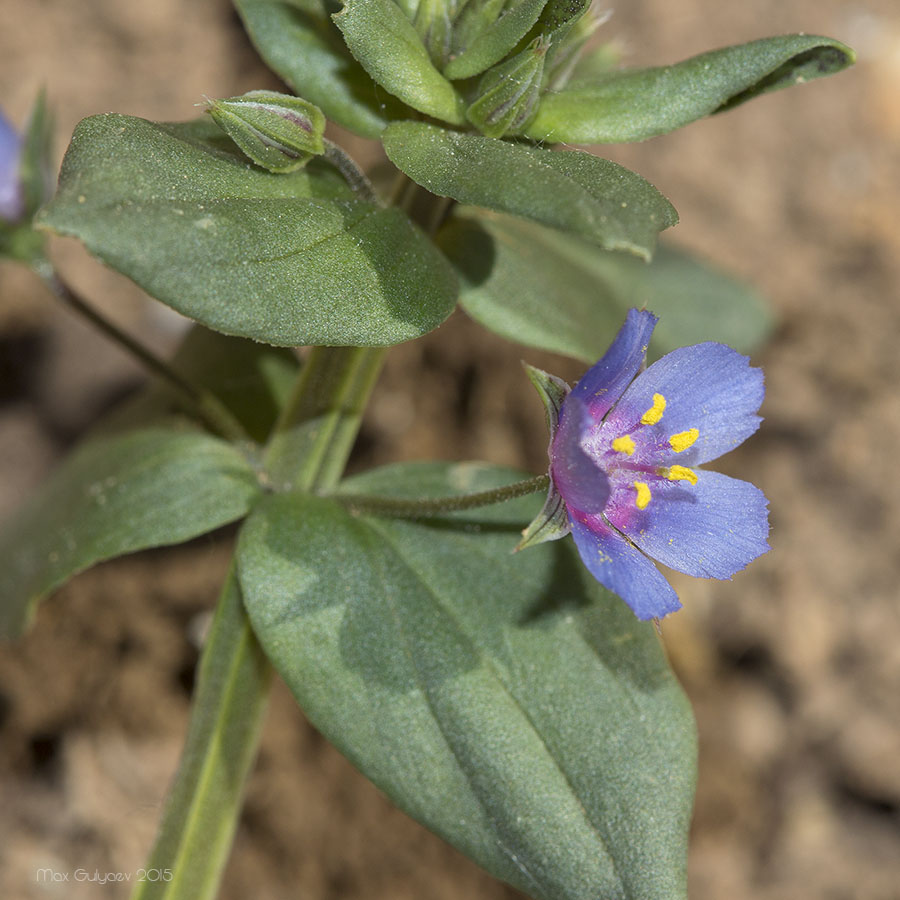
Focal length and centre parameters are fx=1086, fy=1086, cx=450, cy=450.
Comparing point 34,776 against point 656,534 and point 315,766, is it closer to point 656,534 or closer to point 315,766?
point 315,766

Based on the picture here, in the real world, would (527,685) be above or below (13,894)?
above

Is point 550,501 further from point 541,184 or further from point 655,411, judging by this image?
point 541,184

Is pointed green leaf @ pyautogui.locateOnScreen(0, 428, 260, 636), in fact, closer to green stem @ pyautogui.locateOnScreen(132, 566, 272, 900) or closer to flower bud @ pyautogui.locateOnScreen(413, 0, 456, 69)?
green stem @ pyautogui.locateOnScreen(132, 566, 272, 900)

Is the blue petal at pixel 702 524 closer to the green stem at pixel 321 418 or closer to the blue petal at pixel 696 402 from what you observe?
the blue petal at pixel 696 402

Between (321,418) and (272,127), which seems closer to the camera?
(272,127)

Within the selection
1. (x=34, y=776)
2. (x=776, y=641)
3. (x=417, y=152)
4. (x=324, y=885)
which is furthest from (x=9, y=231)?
(x=776, y=641)

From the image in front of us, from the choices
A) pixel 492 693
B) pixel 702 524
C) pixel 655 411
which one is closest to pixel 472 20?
pixel 655 411
